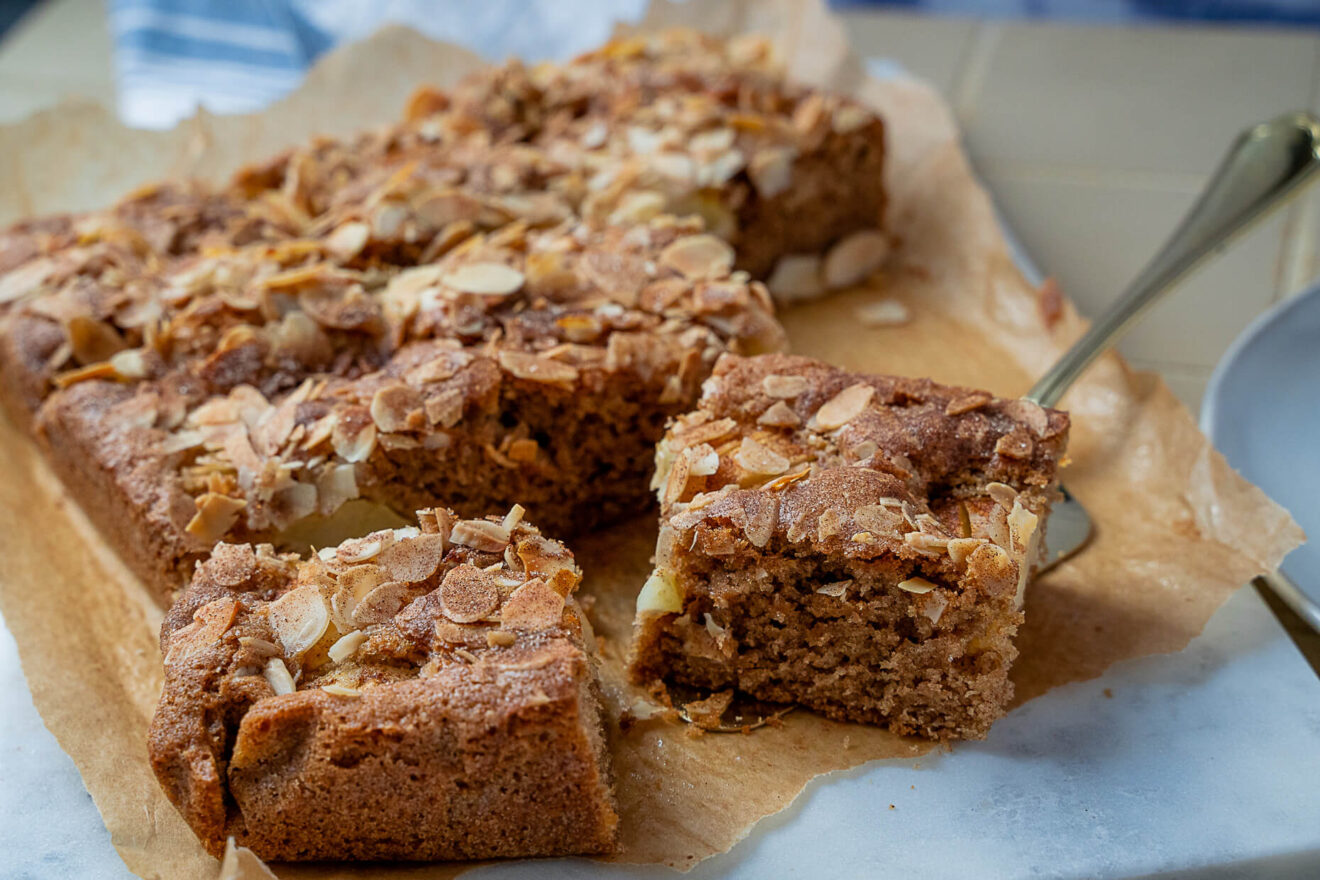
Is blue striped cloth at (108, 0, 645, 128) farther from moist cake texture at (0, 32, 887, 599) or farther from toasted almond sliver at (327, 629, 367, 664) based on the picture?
toasted almond sliver at (327, 629, 367, 664)

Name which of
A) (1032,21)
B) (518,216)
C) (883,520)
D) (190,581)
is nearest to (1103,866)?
(883,520)

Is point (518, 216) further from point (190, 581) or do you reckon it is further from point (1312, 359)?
point (1312, 359)

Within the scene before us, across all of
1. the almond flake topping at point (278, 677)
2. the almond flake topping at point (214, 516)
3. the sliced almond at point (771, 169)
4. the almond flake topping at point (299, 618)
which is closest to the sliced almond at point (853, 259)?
the sliced almond at point (771, 169)

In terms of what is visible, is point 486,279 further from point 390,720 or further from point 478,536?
point 390,720

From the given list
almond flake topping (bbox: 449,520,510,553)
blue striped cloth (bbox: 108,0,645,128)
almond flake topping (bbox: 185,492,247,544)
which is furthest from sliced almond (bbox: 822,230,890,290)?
almond flake topping (bbox: 185,492,247,544)

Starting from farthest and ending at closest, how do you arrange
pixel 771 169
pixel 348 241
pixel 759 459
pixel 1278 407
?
pixel 771 169 < pixel 348 241 < pixel 1278 407 < pixel 759 459

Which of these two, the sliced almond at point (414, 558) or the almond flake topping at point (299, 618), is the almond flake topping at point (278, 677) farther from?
the sliced almond at point (414, 558)

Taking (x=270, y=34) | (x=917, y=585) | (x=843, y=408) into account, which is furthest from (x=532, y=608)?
(x=270, y=34)
